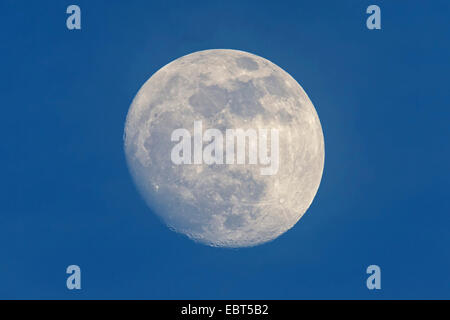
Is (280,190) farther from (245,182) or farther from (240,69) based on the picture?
(240,69)

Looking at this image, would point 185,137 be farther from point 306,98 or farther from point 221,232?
point 306,98

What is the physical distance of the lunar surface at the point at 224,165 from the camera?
2719cm

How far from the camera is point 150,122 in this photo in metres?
28.2

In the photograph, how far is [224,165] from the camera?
2686 cm

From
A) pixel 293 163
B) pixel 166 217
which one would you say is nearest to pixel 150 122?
pixel 166 217

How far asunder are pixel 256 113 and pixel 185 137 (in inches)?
104

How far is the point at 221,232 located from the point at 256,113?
15.1ft

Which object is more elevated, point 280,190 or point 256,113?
point 256,113

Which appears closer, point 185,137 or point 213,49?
point 185,137

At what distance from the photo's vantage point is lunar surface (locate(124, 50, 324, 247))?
89.2 feet

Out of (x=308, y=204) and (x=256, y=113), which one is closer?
(x=256, y=113)

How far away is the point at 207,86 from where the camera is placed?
27.7 meters

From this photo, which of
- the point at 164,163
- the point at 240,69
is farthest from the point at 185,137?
the point at 240,69

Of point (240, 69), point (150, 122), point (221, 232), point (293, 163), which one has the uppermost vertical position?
point (240, 69)
